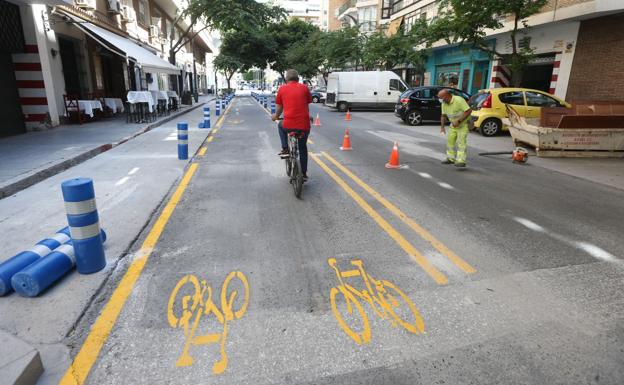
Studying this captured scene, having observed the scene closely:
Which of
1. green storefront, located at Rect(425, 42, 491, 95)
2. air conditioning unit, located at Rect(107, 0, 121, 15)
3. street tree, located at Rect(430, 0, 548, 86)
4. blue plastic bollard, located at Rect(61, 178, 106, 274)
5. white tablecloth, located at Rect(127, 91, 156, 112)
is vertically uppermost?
air conditioning unit, located at Rect(107, 0, 121, 15)

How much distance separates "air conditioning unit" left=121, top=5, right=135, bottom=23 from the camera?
70.1 ft

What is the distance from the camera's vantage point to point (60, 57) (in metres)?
15.1

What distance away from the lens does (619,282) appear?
366 centimetres

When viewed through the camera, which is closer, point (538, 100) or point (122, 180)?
point (122, 180)

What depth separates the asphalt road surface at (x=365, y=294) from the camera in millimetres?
2561

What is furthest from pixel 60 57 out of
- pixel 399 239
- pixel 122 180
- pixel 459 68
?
pixel 459 68

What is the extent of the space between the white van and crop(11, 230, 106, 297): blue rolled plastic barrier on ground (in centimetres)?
2432

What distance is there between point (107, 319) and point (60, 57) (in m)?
15.9

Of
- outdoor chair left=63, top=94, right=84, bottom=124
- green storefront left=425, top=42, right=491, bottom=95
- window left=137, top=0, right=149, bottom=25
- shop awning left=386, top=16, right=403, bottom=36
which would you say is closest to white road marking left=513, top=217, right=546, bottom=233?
outdoor chair left=63, top=94, right=84, bottom=124

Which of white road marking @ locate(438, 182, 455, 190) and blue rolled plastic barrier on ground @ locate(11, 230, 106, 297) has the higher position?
blue rolled plastic barrier on ground @ locate(11, 230, 106, 297)

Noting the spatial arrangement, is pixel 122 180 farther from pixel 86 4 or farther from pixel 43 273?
pixel 86 4

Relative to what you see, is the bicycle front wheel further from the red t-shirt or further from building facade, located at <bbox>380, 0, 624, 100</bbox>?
building facade, located at <bbox>380, 0, 624, 100</bbox>

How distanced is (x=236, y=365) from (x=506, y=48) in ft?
78.9

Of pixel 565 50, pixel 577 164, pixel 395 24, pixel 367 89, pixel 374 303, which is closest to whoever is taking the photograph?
pixel 374 303
